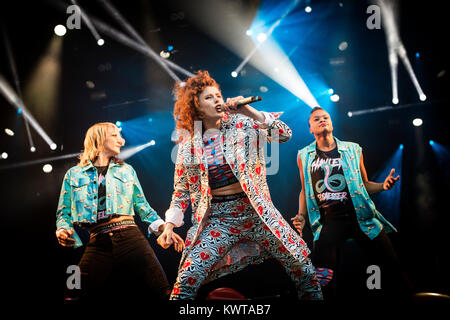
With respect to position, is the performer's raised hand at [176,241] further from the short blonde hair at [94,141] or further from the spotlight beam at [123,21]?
the spotlight beam at [123,21]

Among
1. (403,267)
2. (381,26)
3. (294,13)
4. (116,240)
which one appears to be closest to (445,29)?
(381,26)

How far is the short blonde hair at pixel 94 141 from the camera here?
392cm

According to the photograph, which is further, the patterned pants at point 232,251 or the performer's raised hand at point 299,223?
the performer's raised hand at point 299,223

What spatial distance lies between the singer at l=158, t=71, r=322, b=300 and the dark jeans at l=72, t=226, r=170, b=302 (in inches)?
24.2

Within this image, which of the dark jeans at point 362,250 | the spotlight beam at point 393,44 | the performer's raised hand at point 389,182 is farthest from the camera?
the spotlight beam at point 393,44

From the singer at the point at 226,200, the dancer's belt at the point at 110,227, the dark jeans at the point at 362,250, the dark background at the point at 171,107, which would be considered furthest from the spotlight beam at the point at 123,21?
the dark jeans at the point at 362,250

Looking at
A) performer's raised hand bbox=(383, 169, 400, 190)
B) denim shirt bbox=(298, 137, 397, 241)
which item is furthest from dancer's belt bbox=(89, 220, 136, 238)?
performer's raised hand bbox=(383, 169, 400, 190)

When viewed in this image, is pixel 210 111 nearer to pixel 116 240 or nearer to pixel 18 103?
pixel 116 240

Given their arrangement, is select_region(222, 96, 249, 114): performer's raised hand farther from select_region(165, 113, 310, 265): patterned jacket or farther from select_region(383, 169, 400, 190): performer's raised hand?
select_region(383, 169, 400, 190): performer's raised hand

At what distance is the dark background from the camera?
3604mm

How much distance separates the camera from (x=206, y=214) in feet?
9.42

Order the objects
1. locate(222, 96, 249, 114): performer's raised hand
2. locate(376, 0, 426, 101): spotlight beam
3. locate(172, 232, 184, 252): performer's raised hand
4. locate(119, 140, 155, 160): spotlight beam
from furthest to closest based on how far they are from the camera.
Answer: locate(119, 140, 155, 160): spotlight beam, locate(376, 0, 426, 101): spotlight beam, locate(172, 232, 184, 252): performer's raised hand, locate(222, 96, 249, 114): performer's raised hand

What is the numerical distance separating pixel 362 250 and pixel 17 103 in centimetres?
457

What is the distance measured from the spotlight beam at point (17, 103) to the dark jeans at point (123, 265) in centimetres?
185
